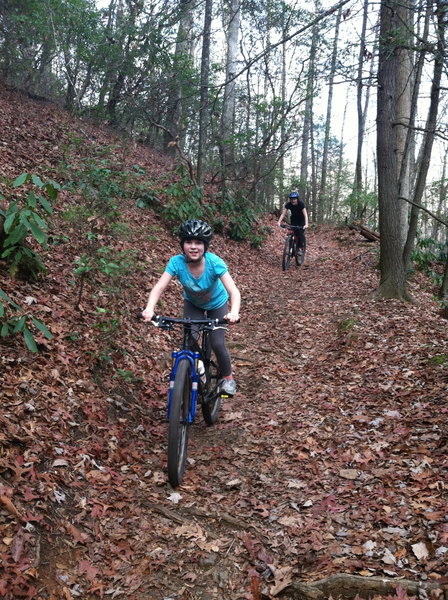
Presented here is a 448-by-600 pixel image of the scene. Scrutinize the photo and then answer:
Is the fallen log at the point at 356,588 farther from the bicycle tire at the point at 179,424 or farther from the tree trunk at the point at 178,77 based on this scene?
the tree trunk at the point at 178,77

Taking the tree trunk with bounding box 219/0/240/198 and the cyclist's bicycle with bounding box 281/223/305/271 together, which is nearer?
the cyclist's bicycle with bounding box 281/223/305/271

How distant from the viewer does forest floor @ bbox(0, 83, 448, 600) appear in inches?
127

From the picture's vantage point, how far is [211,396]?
212 inches

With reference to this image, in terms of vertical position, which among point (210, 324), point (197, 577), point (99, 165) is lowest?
point (197, 577)

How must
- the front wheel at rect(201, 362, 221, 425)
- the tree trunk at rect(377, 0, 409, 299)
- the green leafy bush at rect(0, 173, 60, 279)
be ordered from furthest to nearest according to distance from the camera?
the tree trunk at rect(377, 0, 409, 299) < the front wheel at rect(201, 362, 221, 425) < the green leafy bush at rect(0, 173, 60, 279)

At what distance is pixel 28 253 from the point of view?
5617 mm

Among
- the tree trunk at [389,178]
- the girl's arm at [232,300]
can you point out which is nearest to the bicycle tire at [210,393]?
the girl's arm at [232,300]

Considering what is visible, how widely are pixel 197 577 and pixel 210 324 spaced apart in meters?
2.12

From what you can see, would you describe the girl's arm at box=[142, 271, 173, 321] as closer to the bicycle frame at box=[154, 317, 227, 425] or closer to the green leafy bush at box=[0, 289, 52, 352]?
the bicycle frame at box=[154, 317, 227, 425]

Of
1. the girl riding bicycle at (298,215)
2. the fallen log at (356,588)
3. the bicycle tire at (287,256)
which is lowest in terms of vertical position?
the fallen log at (356,588)

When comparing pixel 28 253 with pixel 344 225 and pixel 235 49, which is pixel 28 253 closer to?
pixel 235 49

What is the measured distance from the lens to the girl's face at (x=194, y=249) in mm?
4820

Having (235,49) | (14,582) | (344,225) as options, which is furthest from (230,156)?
(14,582)

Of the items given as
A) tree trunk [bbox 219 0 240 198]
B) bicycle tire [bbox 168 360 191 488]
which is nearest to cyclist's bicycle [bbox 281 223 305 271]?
tree trunk [bbox 219 0 240 198]
